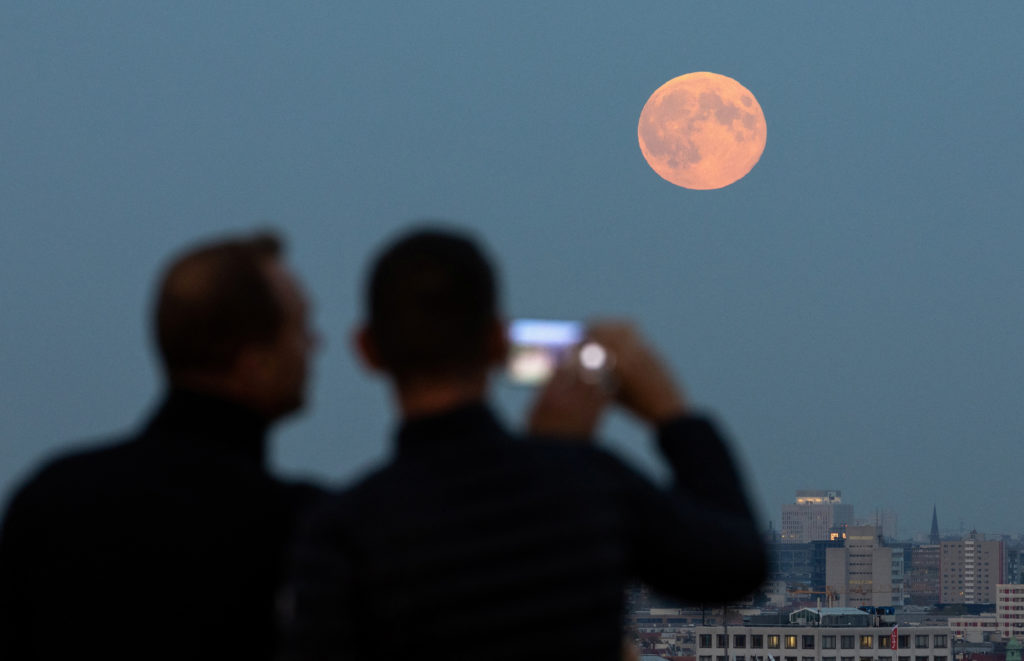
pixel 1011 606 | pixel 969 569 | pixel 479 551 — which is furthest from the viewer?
pixel 969 569

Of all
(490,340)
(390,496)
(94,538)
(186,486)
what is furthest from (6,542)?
(490,340)

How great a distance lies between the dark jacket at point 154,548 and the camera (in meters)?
1.97

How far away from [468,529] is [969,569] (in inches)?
7014

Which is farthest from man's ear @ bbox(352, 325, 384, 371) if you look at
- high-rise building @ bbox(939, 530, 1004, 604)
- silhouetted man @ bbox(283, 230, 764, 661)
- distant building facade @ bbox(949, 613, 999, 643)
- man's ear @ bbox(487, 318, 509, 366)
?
high-rise building @ bbox(939, 530, 1004, 604)

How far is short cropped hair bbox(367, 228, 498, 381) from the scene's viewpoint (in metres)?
1.77

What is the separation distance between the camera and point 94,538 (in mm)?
1996

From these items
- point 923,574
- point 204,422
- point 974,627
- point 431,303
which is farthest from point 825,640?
point 923,574

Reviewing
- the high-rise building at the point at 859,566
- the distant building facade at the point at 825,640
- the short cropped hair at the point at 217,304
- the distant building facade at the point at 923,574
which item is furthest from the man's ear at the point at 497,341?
the distant building facade at the point at 923,574

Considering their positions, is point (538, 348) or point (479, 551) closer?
point (479, 551)

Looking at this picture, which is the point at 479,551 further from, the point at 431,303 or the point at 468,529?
the point at 431,303

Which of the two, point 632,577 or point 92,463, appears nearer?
point 632,577

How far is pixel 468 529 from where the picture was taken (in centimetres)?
172

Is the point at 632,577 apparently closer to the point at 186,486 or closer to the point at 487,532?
the point at 487,532

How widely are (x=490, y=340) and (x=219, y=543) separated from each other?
0.54 metres
